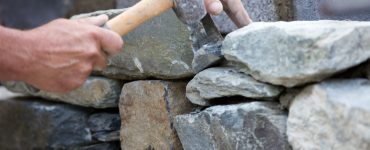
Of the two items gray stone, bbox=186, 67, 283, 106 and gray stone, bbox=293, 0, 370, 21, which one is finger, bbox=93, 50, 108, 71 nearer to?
gray stone, bbox=186, 67, 283, 106

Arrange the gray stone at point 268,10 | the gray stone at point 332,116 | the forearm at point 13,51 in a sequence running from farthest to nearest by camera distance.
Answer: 1. the gray stone at point 268,10
2. the forearm at point 13,51
3. the gray stone at point 332,116

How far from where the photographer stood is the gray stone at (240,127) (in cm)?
127

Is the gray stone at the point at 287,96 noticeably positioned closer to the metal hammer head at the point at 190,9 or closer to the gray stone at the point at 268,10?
the metal hammer head at the point at 190,9

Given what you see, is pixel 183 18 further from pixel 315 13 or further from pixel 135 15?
pixel 315 13

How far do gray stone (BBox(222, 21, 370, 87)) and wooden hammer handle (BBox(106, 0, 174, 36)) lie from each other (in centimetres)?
23

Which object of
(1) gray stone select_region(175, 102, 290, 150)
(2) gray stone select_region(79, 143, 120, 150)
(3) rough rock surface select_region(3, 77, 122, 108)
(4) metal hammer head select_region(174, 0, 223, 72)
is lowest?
(2) gray stone select_region(79, 143, 120, 150)

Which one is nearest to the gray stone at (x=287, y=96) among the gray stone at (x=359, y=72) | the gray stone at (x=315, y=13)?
the gray stone at (x=359, y=72)

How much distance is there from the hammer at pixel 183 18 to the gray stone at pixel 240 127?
149 mm

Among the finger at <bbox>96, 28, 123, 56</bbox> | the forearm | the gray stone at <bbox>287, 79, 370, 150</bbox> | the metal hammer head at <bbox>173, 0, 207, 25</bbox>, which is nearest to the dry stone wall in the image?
the gray stone at <bbox>287, 79, 370, 150</bbox>

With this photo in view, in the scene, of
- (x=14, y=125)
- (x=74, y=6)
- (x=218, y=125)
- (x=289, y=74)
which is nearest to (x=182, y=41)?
(x=218, y=125)

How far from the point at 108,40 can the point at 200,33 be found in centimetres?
37

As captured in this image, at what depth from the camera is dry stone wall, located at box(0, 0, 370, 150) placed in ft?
Answer: 3.76

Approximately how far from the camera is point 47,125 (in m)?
1.98

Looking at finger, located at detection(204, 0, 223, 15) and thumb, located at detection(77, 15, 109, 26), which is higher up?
thumb, located at detection(77, 15, 109, 26)
